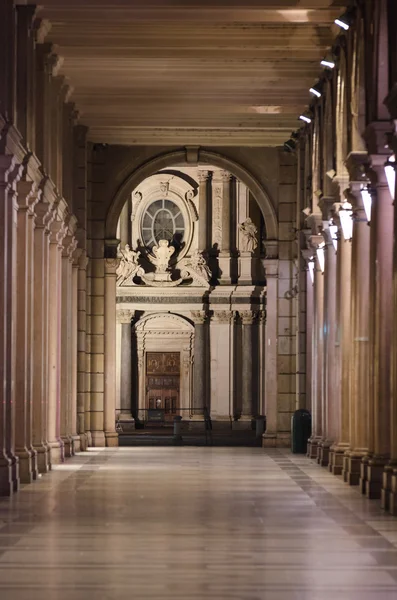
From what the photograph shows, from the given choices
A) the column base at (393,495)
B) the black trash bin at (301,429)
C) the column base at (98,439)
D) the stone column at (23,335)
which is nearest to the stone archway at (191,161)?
the column base at (98,439)

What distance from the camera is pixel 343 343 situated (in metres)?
26.4

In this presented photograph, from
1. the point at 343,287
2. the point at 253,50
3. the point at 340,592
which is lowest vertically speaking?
the point at 340,592

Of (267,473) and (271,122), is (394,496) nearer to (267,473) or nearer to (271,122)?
(267,473)

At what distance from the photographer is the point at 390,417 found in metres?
20.1

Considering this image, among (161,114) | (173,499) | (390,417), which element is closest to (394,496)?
(390,417)

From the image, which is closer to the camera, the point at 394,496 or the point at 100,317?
the point at 394,496

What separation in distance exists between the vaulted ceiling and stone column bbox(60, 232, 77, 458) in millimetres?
3363

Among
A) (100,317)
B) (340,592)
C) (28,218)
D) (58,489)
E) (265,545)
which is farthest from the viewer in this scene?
(100,317)

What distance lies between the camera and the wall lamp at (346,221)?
2545cm

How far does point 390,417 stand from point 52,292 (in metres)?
11.1

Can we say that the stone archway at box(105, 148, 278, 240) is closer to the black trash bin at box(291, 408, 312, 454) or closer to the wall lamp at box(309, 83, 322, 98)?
the black trash bin at box(291, 408, 312, 454)

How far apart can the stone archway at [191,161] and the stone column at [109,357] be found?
103cm

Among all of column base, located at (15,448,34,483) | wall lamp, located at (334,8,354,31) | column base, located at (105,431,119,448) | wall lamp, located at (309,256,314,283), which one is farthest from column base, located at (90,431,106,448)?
wall lamp, located at (334,8,354,31)

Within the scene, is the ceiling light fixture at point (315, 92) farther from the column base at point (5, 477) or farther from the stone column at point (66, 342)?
the column base at point (5, 477)
